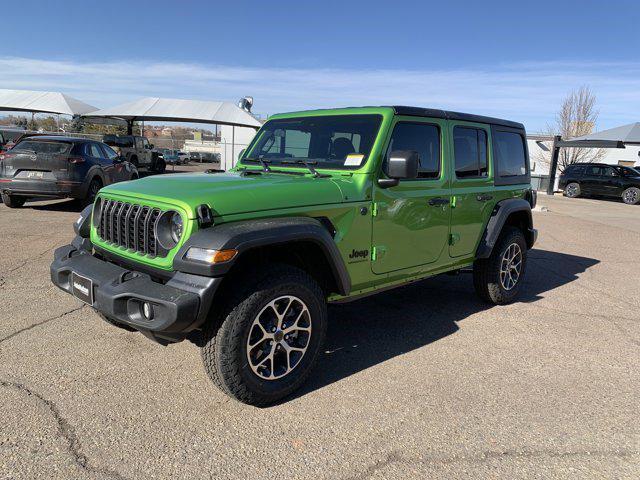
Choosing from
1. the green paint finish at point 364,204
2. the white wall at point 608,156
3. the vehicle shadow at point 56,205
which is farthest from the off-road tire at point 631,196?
the vehicle shadow at point 56,205

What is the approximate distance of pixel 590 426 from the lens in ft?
9.96

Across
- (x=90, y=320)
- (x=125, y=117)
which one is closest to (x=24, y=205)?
(x=90, y=320)

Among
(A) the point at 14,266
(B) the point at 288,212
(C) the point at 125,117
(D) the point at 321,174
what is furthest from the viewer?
(C) the point at 125,117

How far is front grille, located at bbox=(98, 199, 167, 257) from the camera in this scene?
3064mm

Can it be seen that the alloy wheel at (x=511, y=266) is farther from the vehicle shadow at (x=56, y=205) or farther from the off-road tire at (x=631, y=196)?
the off-road tire at (x=631, y=196)

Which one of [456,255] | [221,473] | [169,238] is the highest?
[169,238]

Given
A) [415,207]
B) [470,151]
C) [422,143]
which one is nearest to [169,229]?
[415,207]

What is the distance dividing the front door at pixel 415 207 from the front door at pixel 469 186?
0.17 meters

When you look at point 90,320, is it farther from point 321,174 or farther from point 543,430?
point 543,430

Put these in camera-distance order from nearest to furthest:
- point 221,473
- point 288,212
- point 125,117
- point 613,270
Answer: point 221,473
point 288,212
point 613,270
point 125,117

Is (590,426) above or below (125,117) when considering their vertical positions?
below

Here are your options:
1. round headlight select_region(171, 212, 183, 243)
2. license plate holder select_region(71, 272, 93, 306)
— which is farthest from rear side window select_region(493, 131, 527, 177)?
license plate holder select_region(71, 272, 93, 306)

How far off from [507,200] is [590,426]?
2722mm

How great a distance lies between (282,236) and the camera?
2.94 meters
